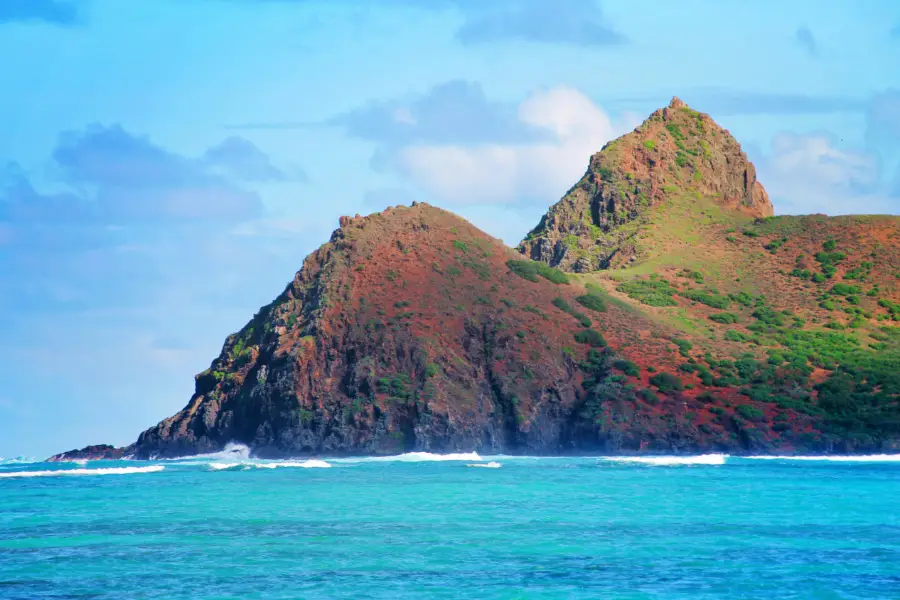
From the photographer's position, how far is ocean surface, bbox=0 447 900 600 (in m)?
28.3

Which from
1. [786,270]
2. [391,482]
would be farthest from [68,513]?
[786,270]

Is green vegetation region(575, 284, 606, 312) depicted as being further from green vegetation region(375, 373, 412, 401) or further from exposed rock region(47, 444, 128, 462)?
exposed rock region(47, 444, 128, 462)

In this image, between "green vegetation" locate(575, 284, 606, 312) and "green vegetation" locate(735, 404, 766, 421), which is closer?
"green vegetation" locate(735, 404, 766, 421)

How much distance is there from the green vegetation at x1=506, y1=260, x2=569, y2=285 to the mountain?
0.98 ft

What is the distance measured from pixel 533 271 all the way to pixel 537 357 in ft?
70.1

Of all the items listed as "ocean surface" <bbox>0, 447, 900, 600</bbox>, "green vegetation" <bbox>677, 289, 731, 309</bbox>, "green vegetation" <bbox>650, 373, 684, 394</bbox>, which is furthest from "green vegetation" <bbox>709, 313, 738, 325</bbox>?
"ocean surface" <bbox>0, 447, 900, 600</bbox>

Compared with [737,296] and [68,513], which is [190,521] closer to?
[68,513]

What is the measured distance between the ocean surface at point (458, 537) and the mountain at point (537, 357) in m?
35.7

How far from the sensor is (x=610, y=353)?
116m

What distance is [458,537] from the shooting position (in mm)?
37531

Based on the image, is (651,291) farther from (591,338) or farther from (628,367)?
(628,367)

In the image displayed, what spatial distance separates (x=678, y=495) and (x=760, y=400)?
6086 cm

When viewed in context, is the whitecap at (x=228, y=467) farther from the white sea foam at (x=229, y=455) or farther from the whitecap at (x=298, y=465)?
the white sea foam at (x=229, y=455)

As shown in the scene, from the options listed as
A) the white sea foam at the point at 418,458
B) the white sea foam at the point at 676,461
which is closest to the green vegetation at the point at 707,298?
the white sea foam at the point at 676,461
